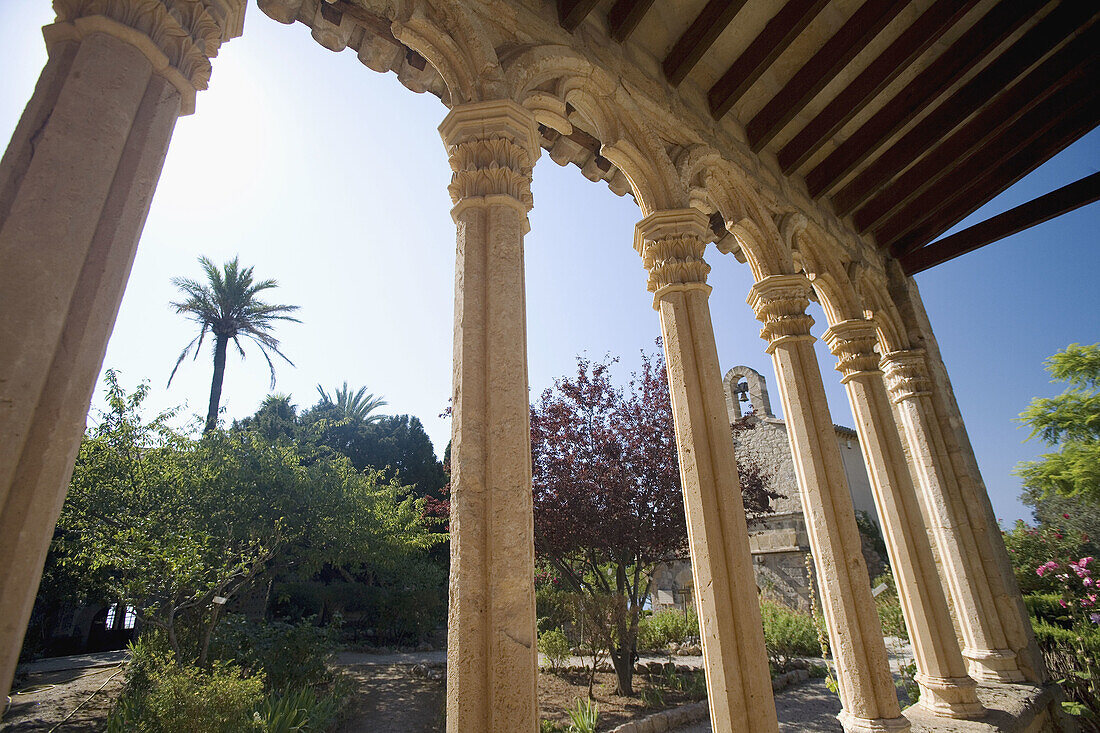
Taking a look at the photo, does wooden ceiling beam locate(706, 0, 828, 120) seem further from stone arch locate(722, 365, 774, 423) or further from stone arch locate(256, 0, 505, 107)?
stone arch locate(722, 365, 774, 423)

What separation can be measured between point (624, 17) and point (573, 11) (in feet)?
1.86

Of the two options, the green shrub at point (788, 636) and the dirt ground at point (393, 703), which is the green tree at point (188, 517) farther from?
the green shrub at point (788, 636)

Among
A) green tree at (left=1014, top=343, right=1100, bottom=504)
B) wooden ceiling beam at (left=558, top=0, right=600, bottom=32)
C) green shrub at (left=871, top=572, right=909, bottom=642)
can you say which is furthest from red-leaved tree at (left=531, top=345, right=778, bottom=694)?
green tree at (left=1014, top=343, right=1100, bottom=504)

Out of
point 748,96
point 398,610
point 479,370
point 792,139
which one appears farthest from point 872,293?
point 398,610

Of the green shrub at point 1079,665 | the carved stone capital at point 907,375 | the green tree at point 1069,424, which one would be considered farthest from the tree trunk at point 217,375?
the green tree at point 1069,424

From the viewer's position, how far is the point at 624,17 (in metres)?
4.07

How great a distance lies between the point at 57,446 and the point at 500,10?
3.27m

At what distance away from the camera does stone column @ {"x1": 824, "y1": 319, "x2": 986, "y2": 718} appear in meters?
4.36

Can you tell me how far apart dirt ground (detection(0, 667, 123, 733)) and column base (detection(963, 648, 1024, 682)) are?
9473 mm

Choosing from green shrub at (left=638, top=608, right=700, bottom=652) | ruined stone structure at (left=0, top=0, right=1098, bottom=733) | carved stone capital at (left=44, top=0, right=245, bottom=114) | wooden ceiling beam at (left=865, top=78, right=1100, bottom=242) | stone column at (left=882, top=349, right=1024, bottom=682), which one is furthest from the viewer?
green shrub at (left=638, top=608, right=700, bottom=652)

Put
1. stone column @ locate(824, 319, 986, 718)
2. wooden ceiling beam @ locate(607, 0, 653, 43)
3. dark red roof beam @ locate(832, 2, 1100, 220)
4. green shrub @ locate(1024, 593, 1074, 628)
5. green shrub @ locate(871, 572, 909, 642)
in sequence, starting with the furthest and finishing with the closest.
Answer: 1. green shrub @ locate(871, 572, 909, 642)
2. green shrub @ locate(1024, 593, 1074, 628)
3. dark red roof beam @ locate(832, 2, 1100, 220)
4. stone column @ locate(824, 319, 986, 718)
5. wooden ceiling beam @ locate(607, 0, 653, 43)

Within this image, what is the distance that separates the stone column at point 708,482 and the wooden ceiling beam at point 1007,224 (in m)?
4.07

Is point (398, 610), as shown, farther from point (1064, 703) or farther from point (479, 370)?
point (479, 370)

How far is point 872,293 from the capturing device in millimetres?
6289
